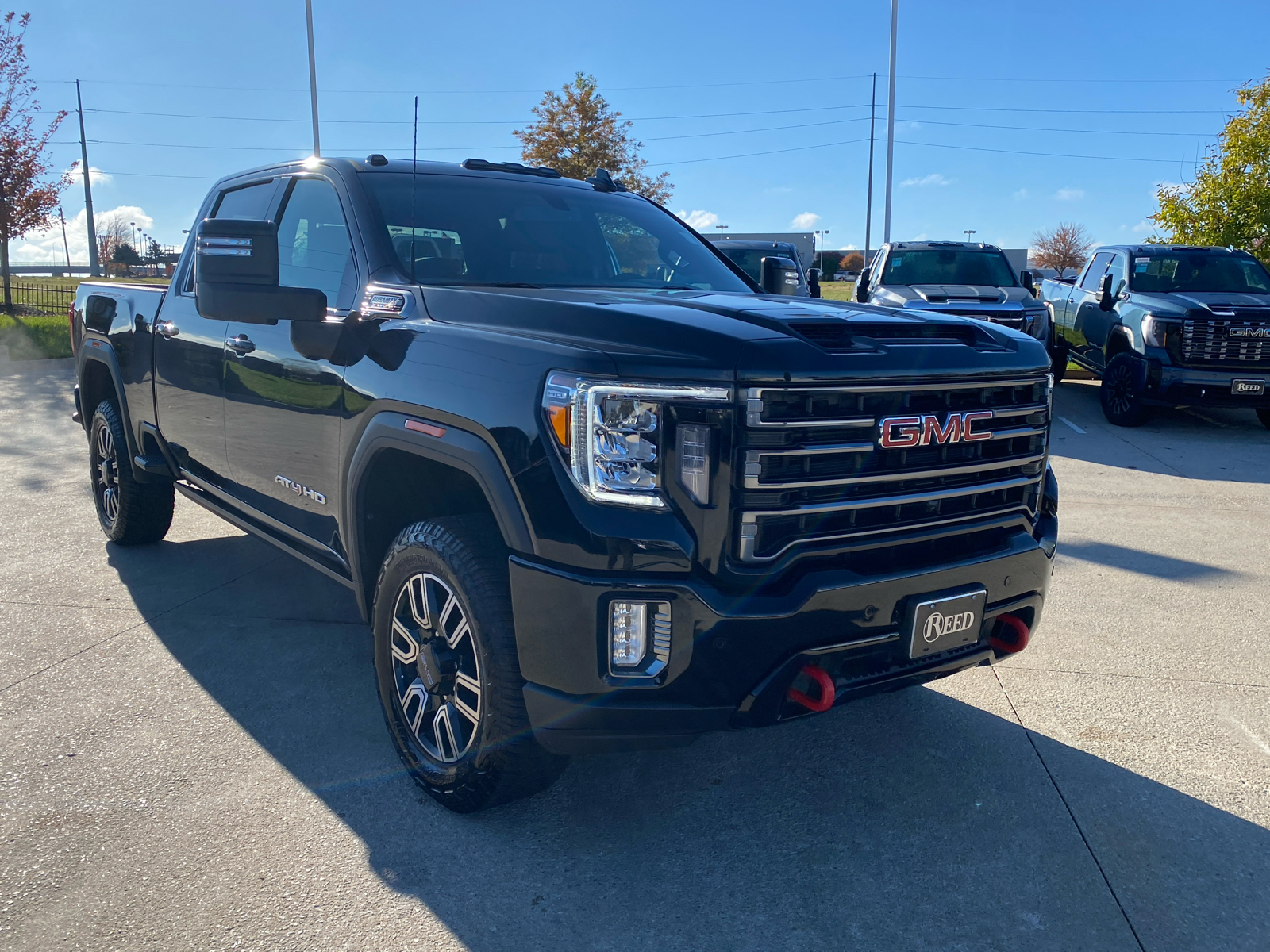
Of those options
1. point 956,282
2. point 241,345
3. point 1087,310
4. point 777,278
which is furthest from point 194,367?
point 1087,310

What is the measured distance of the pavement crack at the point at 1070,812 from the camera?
2.57 m

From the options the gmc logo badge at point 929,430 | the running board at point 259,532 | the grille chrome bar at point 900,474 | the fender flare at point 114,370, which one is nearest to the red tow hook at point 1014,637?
the grille chrome bar at point 900,474

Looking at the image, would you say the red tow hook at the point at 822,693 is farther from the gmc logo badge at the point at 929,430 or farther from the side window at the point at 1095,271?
the side window at the point at 1095,271

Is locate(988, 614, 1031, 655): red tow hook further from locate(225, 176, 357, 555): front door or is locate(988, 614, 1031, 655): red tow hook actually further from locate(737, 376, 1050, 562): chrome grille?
locate(225, 176, 357, 555): front door

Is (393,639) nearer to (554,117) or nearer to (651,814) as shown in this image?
(651,814)

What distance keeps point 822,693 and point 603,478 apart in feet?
2.57

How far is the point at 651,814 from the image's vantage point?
3092 mm

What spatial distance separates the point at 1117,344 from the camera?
11172 mm

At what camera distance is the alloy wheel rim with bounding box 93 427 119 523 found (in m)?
5.76

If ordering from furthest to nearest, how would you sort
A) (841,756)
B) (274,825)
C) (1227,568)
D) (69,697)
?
(1227,568) < (69,697) < (841,756) < (274,825)

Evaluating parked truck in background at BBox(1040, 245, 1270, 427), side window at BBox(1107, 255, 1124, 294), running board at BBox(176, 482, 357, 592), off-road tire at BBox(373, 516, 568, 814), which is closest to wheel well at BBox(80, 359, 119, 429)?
running board at BBox(176, 482, 357, 592)

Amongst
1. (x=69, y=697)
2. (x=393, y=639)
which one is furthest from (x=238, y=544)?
(x=393, y=639)

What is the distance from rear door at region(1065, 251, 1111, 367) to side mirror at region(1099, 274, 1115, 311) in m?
0.22

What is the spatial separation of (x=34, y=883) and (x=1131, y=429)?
10.8 metres
